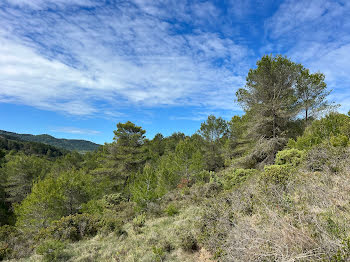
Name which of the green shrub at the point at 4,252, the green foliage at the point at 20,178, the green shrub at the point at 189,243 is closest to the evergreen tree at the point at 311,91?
the green shrub at the point at 189,243

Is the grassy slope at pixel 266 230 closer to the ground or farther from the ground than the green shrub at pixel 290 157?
closer to the ground

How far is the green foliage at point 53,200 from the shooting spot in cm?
1562

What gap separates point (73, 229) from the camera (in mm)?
7992

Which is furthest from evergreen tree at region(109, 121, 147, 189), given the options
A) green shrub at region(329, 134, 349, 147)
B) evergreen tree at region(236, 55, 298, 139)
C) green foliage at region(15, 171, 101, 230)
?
green shrub at region(329, 134, 349, 147)

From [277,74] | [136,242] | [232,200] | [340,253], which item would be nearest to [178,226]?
[136,242]

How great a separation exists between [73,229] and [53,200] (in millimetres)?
11744

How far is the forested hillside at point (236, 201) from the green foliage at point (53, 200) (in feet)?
0.32

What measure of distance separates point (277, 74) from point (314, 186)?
11.3 metres

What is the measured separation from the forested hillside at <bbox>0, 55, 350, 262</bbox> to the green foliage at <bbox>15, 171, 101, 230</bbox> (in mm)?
A: 99

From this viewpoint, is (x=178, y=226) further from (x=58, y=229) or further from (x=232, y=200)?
(x=58, y=229)

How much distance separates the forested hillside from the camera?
307cm

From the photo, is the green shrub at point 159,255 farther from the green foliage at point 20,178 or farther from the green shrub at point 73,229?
the green foliage at point 20,178

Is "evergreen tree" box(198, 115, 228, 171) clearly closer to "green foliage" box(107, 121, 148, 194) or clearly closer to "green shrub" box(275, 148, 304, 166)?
"green foliage" box(107, 121, 148, 194)

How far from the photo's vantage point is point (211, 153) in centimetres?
2386
